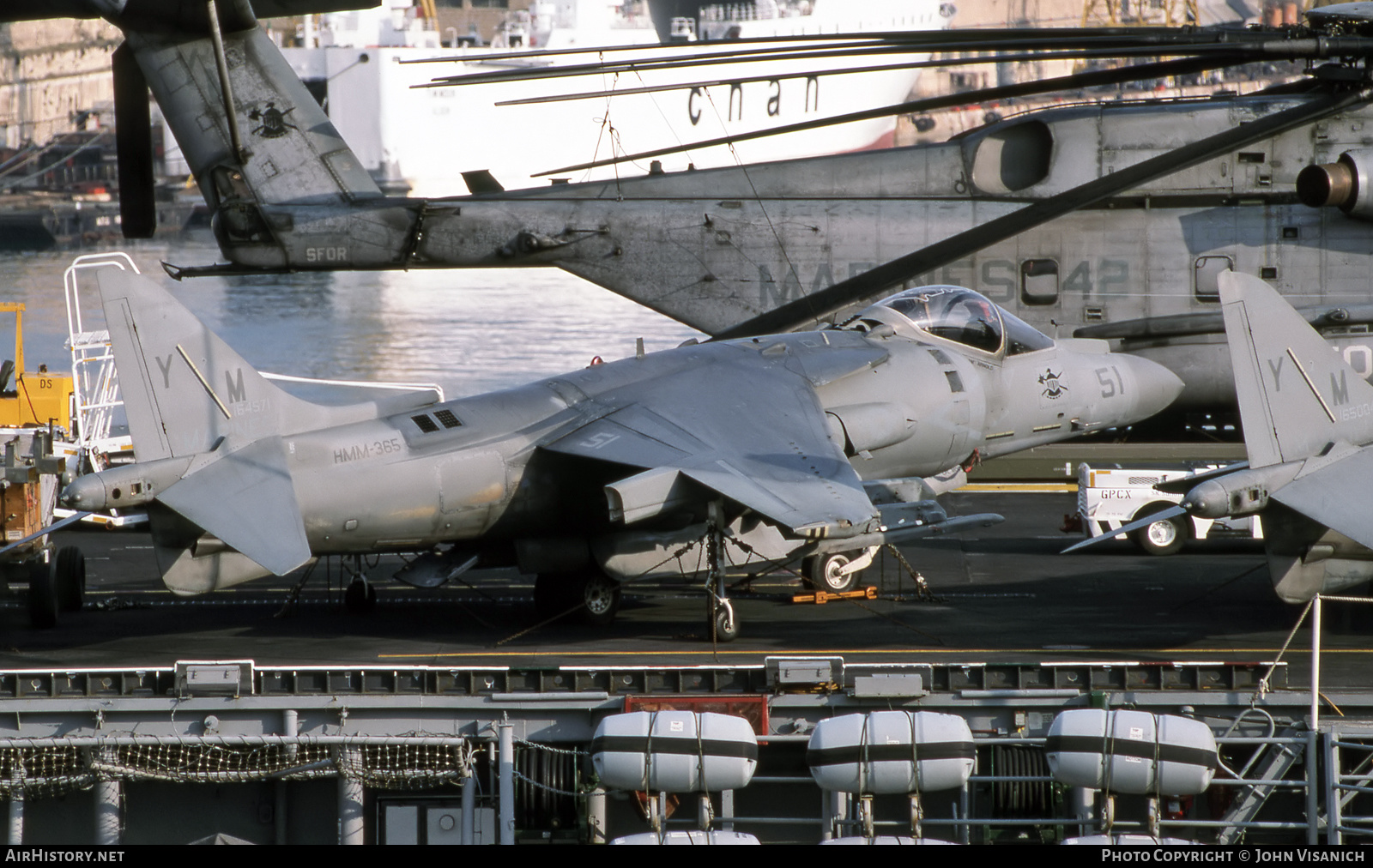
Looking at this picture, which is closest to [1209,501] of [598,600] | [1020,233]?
[598,600]

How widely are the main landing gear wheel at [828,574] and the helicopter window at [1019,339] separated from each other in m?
3.69

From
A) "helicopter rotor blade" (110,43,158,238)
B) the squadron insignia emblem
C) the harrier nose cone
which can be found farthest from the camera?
"helicopter rotor blade" (110,43,158,238)

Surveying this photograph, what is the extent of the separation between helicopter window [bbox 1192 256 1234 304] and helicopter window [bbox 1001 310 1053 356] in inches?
322

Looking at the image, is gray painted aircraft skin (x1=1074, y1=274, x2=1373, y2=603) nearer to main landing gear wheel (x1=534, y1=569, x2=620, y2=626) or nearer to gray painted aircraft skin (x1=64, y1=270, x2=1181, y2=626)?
gray painted aircraft skin (x1=64, y1=270, x2=1181, y2=626)

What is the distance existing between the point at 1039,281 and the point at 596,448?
43.7 feet

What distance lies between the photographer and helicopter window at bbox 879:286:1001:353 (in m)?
19.2

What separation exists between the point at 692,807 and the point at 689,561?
4.53 m

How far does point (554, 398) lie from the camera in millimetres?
17484

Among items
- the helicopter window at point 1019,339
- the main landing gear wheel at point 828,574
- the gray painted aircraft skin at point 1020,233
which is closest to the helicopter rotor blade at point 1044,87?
the helicopter window at point 1019,339

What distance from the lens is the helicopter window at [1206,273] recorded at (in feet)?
87.6

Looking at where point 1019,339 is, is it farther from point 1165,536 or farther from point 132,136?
point 132,136

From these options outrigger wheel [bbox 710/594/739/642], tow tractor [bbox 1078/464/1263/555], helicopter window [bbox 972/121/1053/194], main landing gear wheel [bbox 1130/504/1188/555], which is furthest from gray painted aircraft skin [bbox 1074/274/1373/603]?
helicopter window [bbox 972/121/1053/194]

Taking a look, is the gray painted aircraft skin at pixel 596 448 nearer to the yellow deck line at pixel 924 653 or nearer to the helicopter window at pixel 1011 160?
the yellow deck line at pixel 924 653
